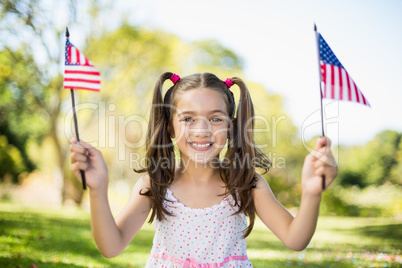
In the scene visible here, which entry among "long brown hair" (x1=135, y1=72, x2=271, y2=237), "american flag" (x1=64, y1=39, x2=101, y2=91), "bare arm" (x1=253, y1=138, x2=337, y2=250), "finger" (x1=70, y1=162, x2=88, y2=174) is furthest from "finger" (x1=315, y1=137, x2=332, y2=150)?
"american flag" (x1=64, y1=39, x2=101, y2=91)

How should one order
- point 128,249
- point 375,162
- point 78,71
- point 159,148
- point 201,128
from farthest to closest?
point 375,162 < point 128,249 < point 159,148 < point 201,128 < point 78,71

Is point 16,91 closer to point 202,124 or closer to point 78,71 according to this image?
point 78,71

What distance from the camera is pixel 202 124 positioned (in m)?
2.43

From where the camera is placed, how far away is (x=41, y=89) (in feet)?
42.6

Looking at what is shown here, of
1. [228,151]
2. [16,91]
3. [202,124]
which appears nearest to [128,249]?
[228,151]

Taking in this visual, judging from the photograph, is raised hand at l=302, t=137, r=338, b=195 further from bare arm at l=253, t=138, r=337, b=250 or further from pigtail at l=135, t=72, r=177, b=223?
pigtail at l=135, t=72, r=177, b=223

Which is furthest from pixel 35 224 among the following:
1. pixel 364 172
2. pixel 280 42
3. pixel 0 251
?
pixel 280 42

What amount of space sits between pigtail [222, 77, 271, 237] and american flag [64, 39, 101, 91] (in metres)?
0.95

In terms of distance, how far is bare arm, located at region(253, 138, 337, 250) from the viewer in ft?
5.71

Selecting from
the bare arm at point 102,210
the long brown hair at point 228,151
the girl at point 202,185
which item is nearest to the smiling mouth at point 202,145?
the girl at point 202,185

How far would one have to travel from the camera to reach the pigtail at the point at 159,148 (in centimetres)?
257

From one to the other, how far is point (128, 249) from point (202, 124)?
3200mm

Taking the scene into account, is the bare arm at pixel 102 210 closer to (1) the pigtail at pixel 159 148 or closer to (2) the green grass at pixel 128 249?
(1) the pigtail at pixel 159 148

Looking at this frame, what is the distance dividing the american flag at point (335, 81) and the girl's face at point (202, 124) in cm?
70
